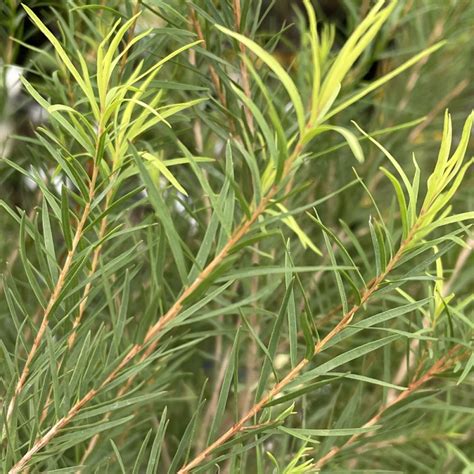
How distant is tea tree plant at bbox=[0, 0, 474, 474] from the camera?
0.20 metres

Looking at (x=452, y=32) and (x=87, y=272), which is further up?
(x=452, y=32)

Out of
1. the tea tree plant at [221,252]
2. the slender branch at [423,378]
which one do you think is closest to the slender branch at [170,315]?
the tea tree plant at [221,252]

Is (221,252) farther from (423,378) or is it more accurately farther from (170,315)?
(423,378)

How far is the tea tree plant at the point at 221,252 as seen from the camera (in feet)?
0.67

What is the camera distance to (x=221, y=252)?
0.66ft

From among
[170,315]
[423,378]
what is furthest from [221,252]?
[423,378]

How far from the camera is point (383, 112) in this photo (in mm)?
503

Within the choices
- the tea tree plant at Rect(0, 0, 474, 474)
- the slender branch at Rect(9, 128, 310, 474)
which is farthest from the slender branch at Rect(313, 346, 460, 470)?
the slender branch at Rect(9, 128, 310, 474)

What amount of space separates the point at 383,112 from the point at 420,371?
0.25 meters

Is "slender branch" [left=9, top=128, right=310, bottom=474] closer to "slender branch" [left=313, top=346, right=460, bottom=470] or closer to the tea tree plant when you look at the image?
the tea tree plant

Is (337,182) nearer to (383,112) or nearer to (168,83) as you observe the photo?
(383,112)

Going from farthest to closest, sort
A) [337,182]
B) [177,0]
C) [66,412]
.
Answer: [337,182], [177,0], [66,412]

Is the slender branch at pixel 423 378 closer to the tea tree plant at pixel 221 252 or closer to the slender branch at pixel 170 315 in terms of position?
the tea tree plant at pixel 221 252

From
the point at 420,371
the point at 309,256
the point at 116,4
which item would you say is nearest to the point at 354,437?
the point at 420,371
